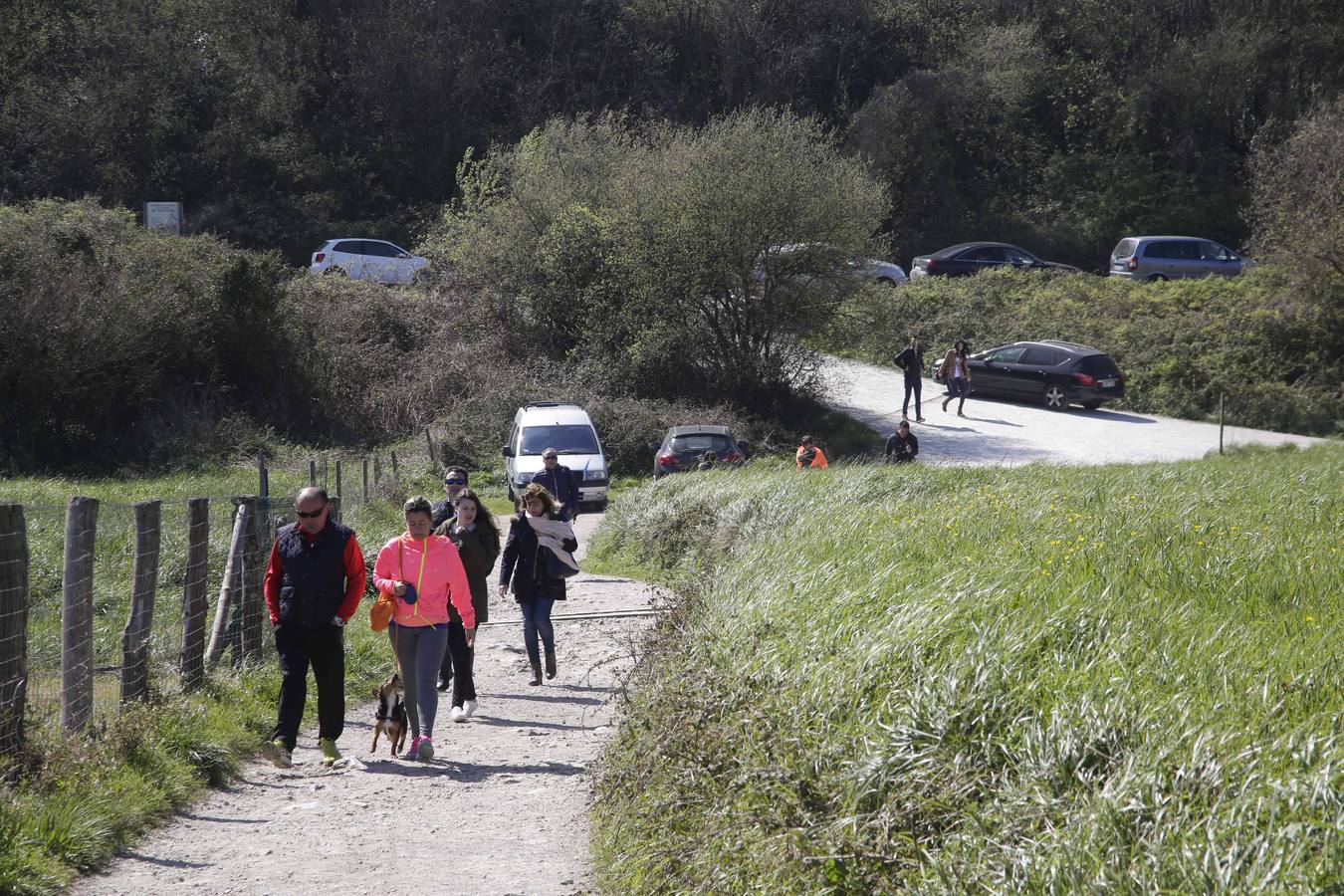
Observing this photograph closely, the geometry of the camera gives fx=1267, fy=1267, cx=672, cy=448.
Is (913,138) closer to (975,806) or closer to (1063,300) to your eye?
(1063,300)

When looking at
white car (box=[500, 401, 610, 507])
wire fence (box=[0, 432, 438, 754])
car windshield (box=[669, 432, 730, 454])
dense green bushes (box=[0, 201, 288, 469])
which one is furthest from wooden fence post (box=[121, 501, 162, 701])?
dense green bushes (box=[0, 201, 288, 469])

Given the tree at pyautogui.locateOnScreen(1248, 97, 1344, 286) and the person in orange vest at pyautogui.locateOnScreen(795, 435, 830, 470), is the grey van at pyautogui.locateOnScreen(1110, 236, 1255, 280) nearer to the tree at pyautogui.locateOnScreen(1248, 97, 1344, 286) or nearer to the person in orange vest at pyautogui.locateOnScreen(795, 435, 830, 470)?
the tree at pyautogui.locateOnScreen(1248, 97, 1344, 286)

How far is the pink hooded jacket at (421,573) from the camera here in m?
8.15

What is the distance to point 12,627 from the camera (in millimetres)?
6426

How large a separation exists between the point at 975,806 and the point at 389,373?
101 ft

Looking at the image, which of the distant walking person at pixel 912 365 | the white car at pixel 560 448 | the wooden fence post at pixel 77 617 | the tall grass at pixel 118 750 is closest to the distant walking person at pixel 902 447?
the white car at pixel 560 448

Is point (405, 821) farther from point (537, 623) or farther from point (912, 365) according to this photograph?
point (912, 365)

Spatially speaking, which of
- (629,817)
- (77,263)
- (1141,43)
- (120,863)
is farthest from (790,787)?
(1141,43)

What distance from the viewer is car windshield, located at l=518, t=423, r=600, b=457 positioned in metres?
24.2

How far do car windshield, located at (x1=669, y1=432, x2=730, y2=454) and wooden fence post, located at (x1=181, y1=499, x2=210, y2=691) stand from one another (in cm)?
1529

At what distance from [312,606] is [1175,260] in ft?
124

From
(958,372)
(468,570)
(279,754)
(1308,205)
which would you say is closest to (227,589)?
(468,570)

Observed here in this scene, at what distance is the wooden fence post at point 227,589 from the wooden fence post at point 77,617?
208 centimetres

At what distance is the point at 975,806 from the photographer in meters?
4.30
